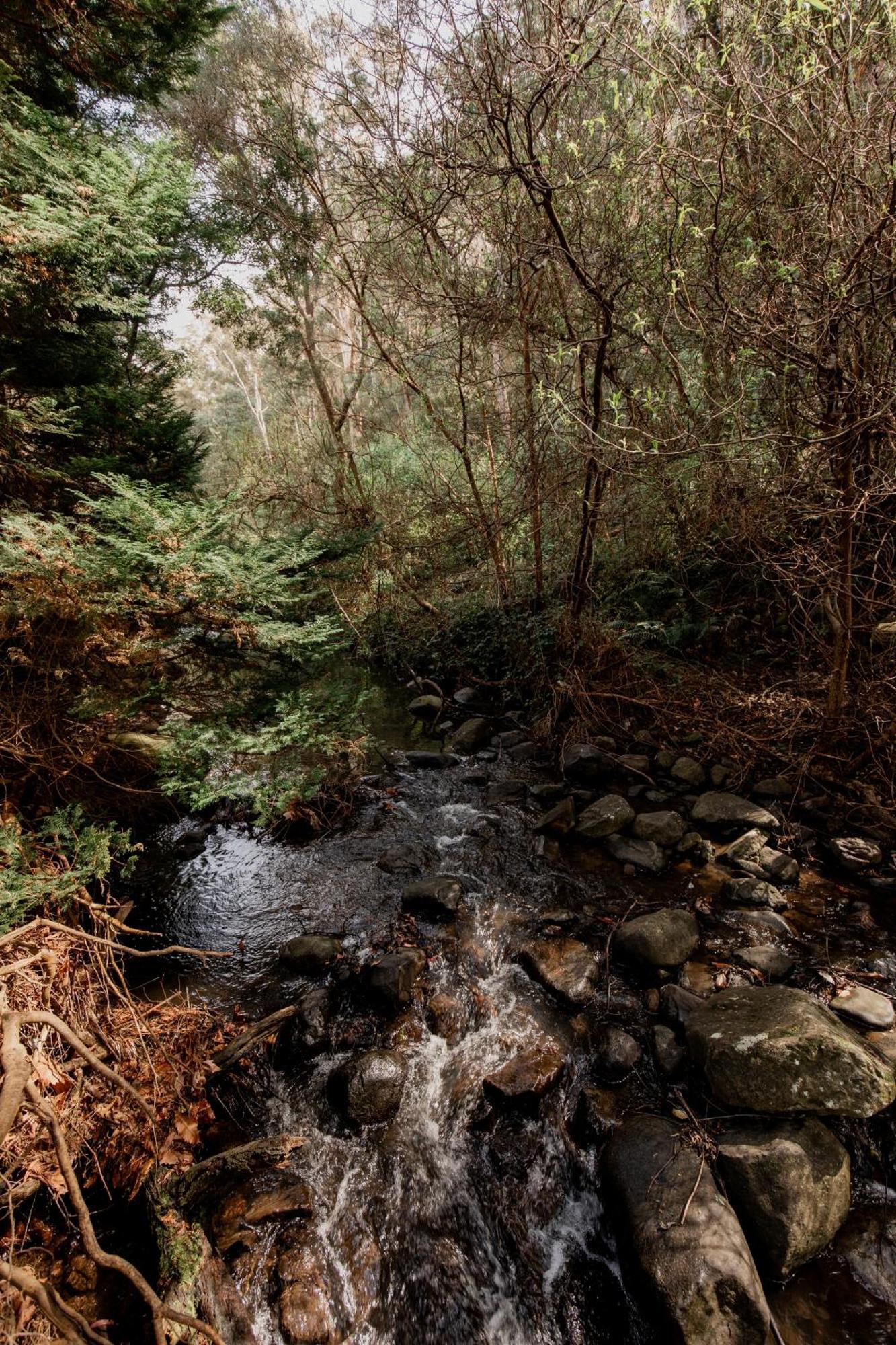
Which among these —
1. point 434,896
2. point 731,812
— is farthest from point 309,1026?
point 731,812

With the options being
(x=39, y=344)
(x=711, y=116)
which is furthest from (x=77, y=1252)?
(x=711, y=116)

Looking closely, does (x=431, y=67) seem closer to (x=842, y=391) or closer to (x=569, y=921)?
(x=842, y=391)

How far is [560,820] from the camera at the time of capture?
5.00m

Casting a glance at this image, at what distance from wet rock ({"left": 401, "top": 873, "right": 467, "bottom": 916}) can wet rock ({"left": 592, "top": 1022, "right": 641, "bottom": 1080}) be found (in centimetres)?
141

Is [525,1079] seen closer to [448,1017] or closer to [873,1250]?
[448,1017]

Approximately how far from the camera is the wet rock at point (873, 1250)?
2.15m

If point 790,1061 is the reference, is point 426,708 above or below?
above

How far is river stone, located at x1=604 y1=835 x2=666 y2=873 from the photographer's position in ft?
14.3

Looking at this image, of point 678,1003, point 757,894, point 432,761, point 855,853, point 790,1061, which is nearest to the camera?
point 790,1061

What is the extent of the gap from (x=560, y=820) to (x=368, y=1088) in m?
2.67

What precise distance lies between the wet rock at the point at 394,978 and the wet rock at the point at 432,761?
2.85m

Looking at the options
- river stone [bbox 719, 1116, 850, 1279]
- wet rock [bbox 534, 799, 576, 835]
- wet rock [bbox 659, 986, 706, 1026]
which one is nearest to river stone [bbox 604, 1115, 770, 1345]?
river stone [bbox 719, 1116, 850, 1279]

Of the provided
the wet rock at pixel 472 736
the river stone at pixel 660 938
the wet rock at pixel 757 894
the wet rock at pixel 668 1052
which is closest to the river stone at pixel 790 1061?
the wet rock at pixel 668 1052

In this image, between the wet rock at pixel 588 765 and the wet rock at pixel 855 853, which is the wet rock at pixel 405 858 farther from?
the wet rock at pixel 855 853
